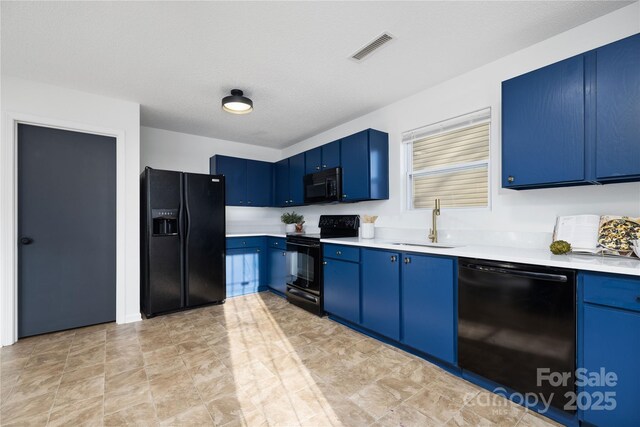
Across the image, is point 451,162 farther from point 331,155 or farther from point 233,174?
point 233,174

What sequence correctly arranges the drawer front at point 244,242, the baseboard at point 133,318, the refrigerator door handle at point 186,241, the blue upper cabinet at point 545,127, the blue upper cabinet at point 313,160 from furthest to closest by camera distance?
the drawer front at point 244,242
the blue upper cabinet at point 313,160
the refrigerator door handle at point 186,241
the baseboard at point 133,318
the blue upper cabinet at point 545,127

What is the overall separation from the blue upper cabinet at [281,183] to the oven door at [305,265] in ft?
3.74

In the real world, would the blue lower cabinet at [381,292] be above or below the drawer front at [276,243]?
below

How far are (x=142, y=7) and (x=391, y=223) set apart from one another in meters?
2.91

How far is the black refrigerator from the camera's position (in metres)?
3.36

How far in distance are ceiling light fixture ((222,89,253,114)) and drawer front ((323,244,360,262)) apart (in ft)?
5.80

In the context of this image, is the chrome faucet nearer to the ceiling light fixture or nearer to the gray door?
the ceiling light fixture

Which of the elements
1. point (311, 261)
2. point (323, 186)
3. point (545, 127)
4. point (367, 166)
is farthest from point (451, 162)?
point (311, 261)

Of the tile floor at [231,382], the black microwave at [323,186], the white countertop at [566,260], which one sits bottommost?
the tile floor at [231,382]

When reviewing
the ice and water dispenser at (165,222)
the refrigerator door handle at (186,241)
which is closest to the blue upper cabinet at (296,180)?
the refrigerator door handle at (186,241)

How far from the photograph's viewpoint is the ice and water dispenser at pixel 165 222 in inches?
134

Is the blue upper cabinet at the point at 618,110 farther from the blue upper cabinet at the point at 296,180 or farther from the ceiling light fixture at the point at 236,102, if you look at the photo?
the blue upper cabinet at the point at 296,180

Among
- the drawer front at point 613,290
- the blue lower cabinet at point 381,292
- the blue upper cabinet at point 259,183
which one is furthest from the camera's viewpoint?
the blue upper cabinet at point 259,183

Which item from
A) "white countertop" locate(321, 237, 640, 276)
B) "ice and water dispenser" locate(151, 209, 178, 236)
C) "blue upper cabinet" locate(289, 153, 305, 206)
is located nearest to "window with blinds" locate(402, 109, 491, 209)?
"white countertop" locate(321, 237, 640, 276)
